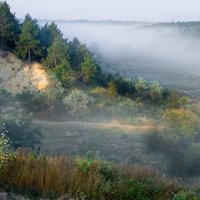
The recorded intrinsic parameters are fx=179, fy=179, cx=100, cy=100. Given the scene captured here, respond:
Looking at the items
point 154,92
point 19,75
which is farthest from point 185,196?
point 19,75

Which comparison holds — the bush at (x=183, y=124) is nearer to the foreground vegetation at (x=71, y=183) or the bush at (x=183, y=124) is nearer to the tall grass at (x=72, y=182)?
the foreground vegetation at (x=71, y=183)

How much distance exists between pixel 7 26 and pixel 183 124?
22323mm

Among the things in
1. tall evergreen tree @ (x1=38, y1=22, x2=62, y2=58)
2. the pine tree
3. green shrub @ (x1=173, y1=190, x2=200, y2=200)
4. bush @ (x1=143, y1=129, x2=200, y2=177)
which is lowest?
bush @ (x1=143, y1=129, x2=200, y2=177)

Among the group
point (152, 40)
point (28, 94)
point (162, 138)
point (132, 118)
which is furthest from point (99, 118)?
point (152, 40)

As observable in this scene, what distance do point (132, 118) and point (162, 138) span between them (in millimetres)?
5257

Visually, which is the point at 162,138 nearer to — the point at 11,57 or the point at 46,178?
the point at 46,178

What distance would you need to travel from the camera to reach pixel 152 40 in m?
87.6

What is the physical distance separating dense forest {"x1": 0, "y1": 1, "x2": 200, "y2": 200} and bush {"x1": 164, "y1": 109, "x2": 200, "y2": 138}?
0.07 m

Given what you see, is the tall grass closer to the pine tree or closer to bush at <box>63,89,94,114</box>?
bush at <box>63,89,94,114</box>

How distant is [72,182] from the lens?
10.7 ft

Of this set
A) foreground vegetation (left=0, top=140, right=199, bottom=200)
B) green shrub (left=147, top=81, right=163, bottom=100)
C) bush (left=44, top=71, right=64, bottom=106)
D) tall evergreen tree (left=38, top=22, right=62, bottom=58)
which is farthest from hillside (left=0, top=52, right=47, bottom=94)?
foreground vegetation (left=0, top=140, right=199, bottom=200)

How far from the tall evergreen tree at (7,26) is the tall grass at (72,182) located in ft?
75.1

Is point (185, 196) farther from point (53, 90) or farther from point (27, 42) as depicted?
point (27, 42)

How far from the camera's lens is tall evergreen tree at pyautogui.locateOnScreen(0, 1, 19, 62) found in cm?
2197
